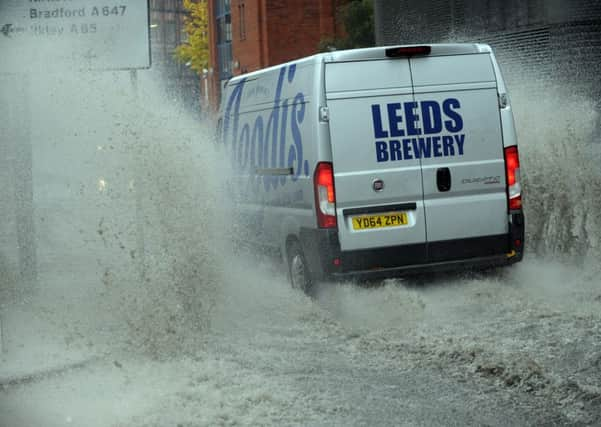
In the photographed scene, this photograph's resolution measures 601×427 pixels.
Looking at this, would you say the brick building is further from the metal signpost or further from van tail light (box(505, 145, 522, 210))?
van tail light (box(505, 145, 522, 210))

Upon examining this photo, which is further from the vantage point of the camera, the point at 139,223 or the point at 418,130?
the point at 418,130

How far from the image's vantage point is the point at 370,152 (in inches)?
386

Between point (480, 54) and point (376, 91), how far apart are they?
3.65ft

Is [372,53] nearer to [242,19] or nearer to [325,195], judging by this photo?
[325,195]

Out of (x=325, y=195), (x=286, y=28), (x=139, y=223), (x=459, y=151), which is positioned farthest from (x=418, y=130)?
(x=286, y=28)

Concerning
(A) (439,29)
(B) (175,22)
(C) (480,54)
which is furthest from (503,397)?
(B) (175,22)

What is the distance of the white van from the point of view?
977 centimetres

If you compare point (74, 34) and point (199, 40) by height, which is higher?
point (199, 40)

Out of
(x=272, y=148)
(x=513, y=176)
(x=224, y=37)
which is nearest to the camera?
(x=513, y=176)

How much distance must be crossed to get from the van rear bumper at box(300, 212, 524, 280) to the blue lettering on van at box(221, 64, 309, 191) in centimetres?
71

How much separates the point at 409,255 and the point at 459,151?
1.05 m

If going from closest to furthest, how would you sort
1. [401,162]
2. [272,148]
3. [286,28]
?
[401,162] → [272,148] → [286,28]

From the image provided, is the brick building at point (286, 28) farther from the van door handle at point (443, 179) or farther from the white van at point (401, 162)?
the van door handle at point (443, 179)

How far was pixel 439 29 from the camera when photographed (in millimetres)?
21719
